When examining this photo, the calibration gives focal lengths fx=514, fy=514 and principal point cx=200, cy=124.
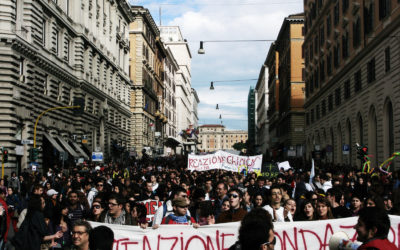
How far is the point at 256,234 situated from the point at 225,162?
1776 centimetres

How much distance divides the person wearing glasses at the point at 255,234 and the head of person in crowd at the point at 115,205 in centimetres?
428

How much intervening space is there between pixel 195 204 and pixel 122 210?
260 centimetres

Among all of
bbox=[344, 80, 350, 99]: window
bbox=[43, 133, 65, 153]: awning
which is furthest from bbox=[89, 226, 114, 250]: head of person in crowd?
bbox=[344, 80, 350, 99]: window

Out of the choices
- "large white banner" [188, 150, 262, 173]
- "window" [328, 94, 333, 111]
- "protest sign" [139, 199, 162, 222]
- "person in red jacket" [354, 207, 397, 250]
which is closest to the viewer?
"person in red jacket" [354, 207, 397, 250]

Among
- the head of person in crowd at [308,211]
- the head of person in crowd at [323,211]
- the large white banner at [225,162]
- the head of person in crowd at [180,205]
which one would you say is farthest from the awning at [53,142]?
the head of person in crowd at [323,211]

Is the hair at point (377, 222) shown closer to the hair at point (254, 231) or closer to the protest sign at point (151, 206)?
the hair at point (254, 231)

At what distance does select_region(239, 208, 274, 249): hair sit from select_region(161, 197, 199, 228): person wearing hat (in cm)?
371

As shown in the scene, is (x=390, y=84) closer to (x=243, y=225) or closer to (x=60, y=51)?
(x=60, y=51)

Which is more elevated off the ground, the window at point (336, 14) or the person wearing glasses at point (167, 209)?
the window at point (336, 14)

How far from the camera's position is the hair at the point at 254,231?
149 inches

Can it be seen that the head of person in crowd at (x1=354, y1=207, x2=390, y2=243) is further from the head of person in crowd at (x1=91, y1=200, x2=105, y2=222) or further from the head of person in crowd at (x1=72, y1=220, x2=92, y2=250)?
the head of person in crowd at (x1=91, y1=200, x2=105, y2=222)

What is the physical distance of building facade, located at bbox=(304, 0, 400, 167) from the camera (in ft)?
91.5

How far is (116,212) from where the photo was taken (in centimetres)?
807

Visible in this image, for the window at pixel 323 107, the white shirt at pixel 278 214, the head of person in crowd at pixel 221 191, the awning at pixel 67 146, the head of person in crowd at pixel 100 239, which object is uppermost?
the window at pixel 323 107
